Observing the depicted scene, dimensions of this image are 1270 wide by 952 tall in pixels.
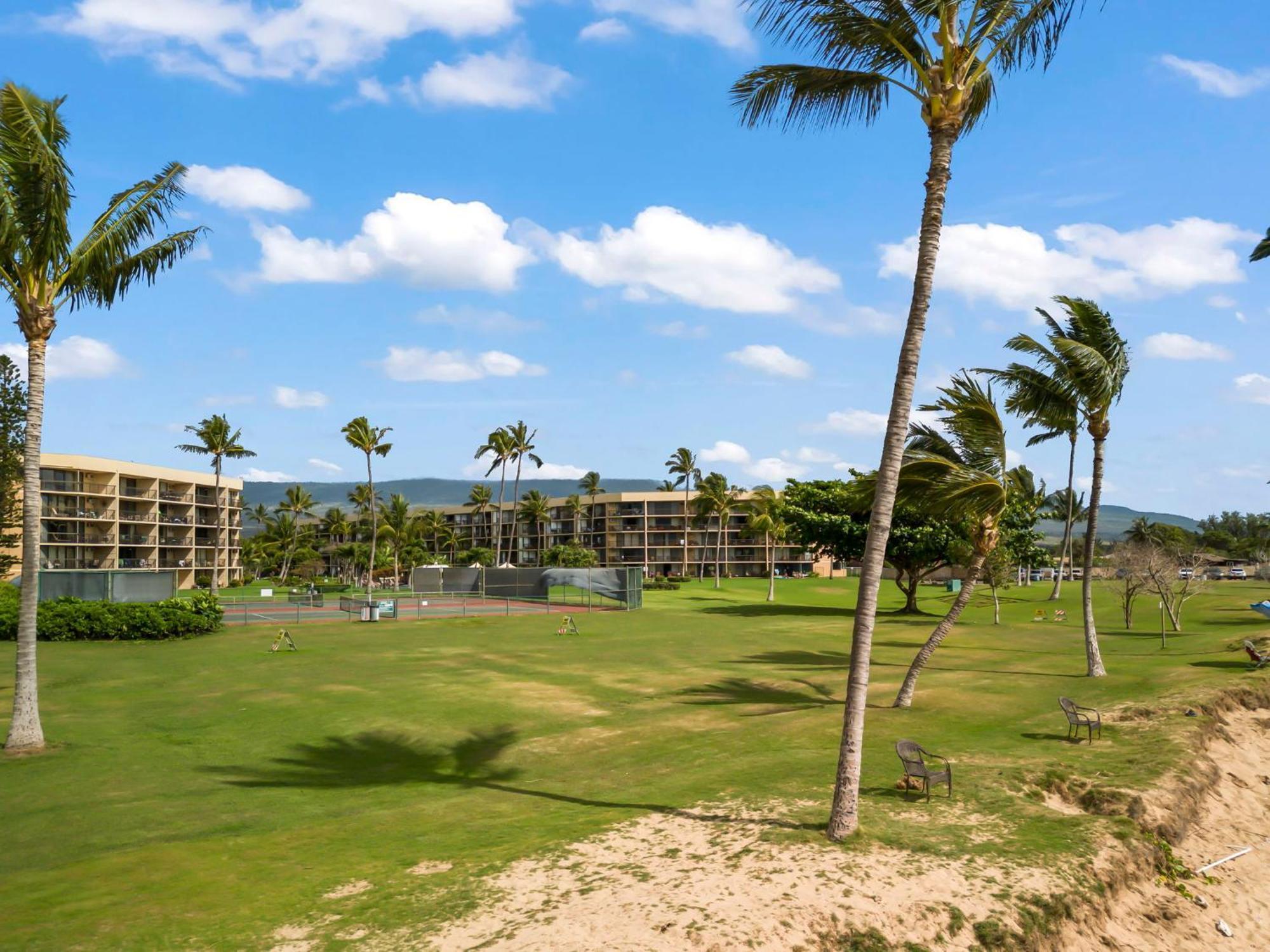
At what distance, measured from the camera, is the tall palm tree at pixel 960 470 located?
838 inches

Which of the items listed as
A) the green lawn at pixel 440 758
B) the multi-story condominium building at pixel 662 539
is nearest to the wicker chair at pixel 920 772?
the green lawn at pixel 440 758

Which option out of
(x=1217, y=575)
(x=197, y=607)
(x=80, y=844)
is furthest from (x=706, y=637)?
(x=1217, y=575)

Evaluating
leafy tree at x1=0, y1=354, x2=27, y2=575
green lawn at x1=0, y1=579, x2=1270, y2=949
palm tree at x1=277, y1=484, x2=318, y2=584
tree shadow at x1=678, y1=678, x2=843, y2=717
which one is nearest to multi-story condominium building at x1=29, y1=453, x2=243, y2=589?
palm tree at x1=277, y1=484, x2=318, y2=584

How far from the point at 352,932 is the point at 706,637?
34738 millimetres

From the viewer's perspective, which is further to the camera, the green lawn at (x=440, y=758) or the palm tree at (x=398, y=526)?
the palm tree at (x=398, y=526)

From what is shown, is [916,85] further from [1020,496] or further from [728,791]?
[1020,496]

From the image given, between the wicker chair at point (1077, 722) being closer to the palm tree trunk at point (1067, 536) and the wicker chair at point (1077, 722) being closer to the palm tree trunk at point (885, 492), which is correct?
the palm tree trunk at point (885, 492)

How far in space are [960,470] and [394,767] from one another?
14391 mm

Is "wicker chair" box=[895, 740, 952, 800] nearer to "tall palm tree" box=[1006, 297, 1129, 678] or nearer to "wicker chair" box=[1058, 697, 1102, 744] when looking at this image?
"wicker chair" box=[1058, 697, 1102, 744]

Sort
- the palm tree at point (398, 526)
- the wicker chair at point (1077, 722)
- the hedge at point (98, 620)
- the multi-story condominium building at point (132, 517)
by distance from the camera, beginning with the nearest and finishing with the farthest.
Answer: the wicker chair at point (1077, 722) → the hedge at point (98, 620) → the multi-story condominium building at point (132, 517) → the palm tree at point (398, 526)

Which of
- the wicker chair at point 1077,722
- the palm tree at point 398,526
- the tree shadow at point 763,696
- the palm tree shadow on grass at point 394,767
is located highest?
the palm tree at point 398,526

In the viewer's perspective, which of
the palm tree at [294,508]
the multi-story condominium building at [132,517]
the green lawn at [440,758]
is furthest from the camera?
the palm tree at [294,508]

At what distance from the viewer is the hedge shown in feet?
130

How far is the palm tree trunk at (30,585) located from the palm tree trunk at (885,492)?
1732 centimetres
